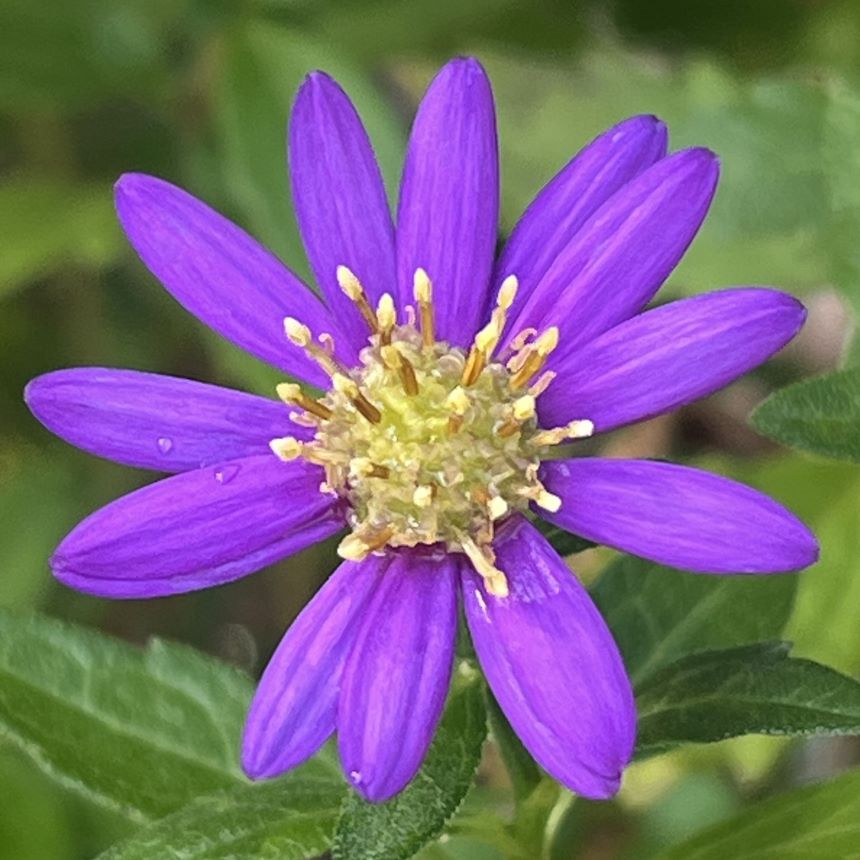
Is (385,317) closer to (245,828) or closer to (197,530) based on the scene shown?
(197,530)

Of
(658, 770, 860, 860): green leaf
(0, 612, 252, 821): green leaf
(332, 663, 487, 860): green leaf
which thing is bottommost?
(658, 770, 860, 860): green leaf

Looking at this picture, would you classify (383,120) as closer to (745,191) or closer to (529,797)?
(745,191)

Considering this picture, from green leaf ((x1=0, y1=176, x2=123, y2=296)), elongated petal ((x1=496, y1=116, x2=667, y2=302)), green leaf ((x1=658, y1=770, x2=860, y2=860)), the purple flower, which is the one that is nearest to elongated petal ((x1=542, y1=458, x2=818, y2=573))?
the purple flower

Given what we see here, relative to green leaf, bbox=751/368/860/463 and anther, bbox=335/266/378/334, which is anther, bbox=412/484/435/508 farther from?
green leaf, bbox=751/368/860/463

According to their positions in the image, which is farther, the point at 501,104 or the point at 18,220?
the point at 501,104

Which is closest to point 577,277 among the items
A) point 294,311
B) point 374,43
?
point 294,311
